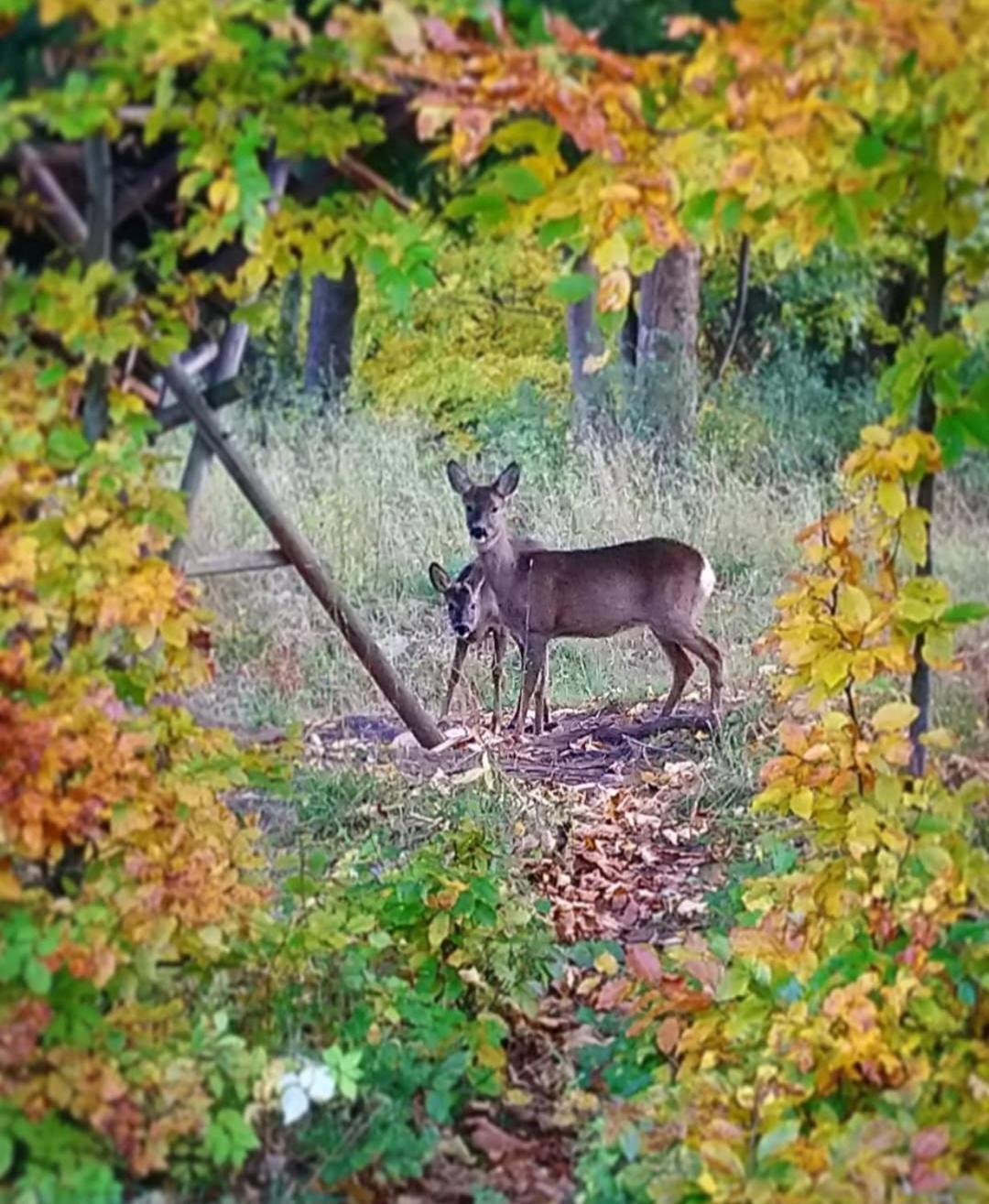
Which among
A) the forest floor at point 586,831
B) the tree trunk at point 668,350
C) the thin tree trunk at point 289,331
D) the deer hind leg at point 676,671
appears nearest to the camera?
the forest floor at point 586,831

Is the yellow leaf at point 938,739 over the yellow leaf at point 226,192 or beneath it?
beneath

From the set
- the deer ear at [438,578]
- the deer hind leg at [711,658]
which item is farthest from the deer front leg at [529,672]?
the deer hind leg at [711,658]

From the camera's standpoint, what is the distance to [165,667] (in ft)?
12.1

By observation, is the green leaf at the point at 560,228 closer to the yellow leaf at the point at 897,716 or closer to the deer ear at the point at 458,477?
the yellow leaf at the point at 897,716

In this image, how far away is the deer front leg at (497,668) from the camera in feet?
19.1

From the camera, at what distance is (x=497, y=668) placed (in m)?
5.98

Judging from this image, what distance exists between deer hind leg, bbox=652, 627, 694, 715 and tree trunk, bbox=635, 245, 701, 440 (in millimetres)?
861

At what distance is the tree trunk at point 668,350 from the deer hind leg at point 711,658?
0.81m

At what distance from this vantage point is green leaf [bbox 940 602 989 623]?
11.5 ft

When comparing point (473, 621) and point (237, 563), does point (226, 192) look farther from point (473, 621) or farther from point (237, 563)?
point (473, 621)

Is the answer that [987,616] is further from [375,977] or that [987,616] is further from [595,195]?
[375,977]

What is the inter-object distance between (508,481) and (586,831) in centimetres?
130

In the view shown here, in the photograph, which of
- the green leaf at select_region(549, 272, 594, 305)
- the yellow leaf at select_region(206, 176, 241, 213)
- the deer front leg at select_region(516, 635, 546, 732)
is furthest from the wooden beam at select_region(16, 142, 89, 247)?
the deer front leg at select_region(516, 635, 546, 732)

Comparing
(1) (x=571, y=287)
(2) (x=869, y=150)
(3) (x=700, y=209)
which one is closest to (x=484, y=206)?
(1) (x=571, y=287)
